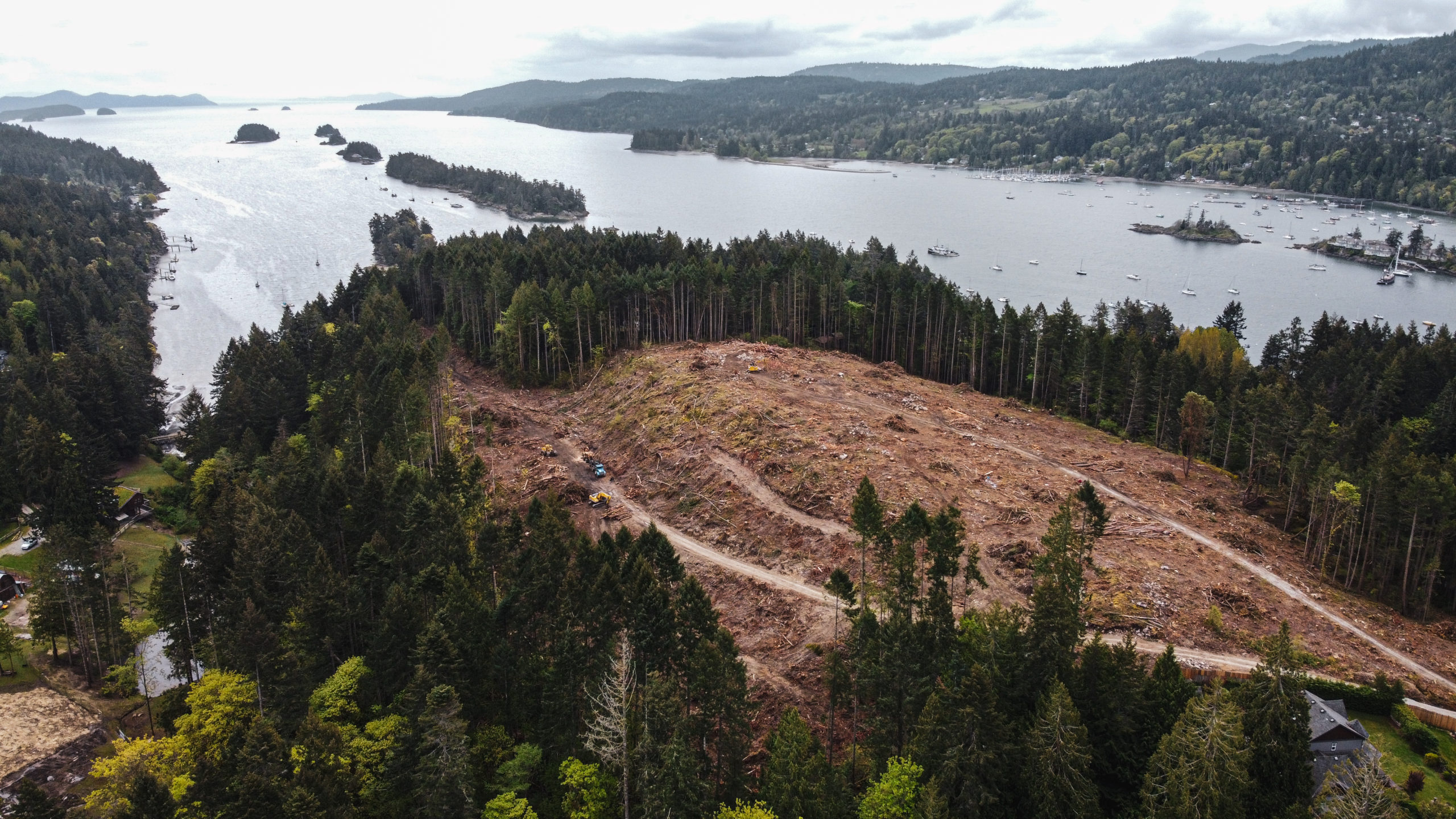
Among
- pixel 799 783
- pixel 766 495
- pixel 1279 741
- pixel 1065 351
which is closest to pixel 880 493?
pixel 766 495

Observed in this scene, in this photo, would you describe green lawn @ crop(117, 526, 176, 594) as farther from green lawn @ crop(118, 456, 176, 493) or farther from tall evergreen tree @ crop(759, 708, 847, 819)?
tall evergreen tree @ crop(759, 708, 847, 819)

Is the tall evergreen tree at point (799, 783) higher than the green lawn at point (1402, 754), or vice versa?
the tall evergreen tree at point (799, 783)

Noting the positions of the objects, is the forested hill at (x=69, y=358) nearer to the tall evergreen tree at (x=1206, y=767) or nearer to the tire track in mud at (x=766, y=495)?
the tire track in mud at (x=766, y=495)

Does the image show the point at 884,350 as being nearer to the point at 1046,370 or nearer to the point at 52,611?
the point at 1046,370

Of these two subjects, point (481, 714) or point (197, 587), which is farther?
point (197, 587)

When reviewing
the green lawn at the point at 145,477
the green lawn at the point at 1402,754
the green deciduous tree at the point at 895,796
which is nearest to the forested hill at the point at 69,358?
the green lawn at the point at 145,477

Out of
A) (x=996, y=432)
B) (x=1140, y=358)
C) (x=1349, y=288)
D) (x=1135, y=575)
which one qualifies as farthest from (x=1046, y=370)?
(x=1349, y=288)
